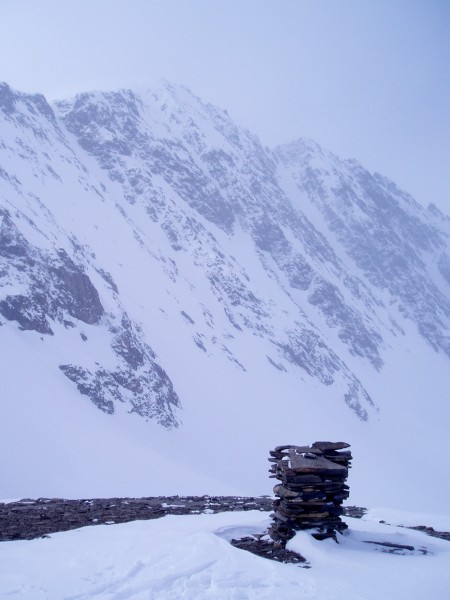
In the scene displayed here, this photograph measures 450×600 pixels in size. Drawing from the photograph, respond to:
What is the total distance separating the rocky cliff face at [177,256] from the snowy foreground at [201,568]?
35.9 meters

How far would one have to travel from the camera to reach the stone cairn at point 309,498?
11.2 meters

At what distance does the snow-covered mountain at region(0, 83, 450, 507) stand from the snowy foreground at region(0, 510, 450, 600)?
24.0 meters

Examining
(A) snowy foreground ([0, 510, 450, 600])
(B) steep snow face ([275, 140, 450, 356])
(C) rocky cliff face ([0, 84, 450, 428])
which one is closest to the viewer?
(A) snowy foreground ([0, 510, 450, 600])

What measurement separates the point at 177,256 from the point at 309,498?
79.5 metres

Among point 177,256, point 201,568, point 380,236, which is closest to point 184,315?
point 177,256

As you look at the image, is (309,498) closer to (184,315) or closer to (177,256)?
(184,315)

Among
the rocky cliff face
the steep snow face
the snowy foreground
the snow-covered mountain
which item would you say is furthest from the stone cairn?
the steep snow face

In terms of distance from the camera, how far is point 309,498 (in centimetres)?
1132

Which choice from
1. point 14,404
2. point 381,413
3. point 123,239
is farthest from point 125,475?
point 381,413

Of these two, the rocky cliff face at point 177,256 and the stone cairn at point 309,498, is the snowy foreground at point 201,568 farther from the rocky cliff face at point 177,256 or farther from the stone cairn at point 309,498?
the rocky cliff face at point 177,256

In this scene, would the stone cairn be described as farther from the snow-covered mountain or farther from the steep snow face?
the steep snow face

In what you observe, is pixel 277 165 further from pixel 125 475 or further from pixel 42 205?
pixel 125 475

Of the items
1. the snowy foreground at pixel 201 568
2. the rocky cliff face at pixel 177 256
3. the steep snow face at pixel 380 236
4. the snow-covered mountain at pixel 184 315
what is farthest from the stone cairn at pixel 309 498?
the steep snow face at pixel 380 236

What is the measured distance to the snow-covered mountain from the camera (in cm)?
4197
